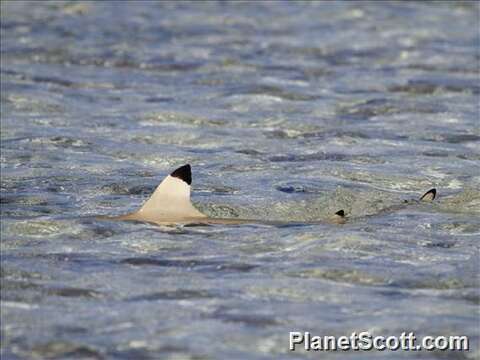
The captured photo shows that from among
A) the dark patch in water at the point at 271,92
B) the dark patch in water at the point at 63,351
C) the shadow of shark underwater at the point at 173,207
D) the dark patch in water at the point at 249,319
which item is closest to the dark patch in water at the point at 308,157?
the shadow of shark underwater at the point at 173,207

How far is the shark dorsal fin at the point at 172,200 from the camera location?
26.6 ft

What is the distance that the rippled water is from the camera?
6.30 meters

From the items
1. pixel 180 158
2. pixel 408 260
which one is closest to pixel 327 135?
pixel 180 158

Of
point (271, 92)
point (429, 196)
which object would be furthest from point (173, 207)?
point (271, 92)

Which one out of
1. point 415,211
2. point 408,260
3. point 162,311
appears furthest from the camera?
point 415,211

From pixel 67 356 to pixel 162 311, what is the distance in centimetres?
69

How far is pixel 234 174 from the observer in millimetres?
10180

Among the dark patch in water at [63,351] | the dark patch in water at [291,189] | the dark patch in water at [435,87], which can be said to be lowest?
the dark patch in water at [291,189]

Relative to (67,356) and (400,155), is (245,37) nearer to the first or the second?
(400,155)

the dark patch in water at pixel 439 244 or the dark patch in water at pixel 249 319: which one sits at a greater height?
the dark patch in water at pixel 249 319

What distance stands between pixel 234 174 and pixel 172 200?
209cm

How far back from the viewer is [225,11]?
2000 cm

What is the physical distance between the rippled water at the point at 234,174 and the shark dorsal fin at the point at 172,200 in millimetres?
183

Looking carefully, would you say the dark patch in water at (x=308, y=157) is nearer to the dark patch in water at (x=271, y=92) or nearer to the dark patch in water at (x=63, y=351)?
the dark patch in water at (x=271, y=92)
